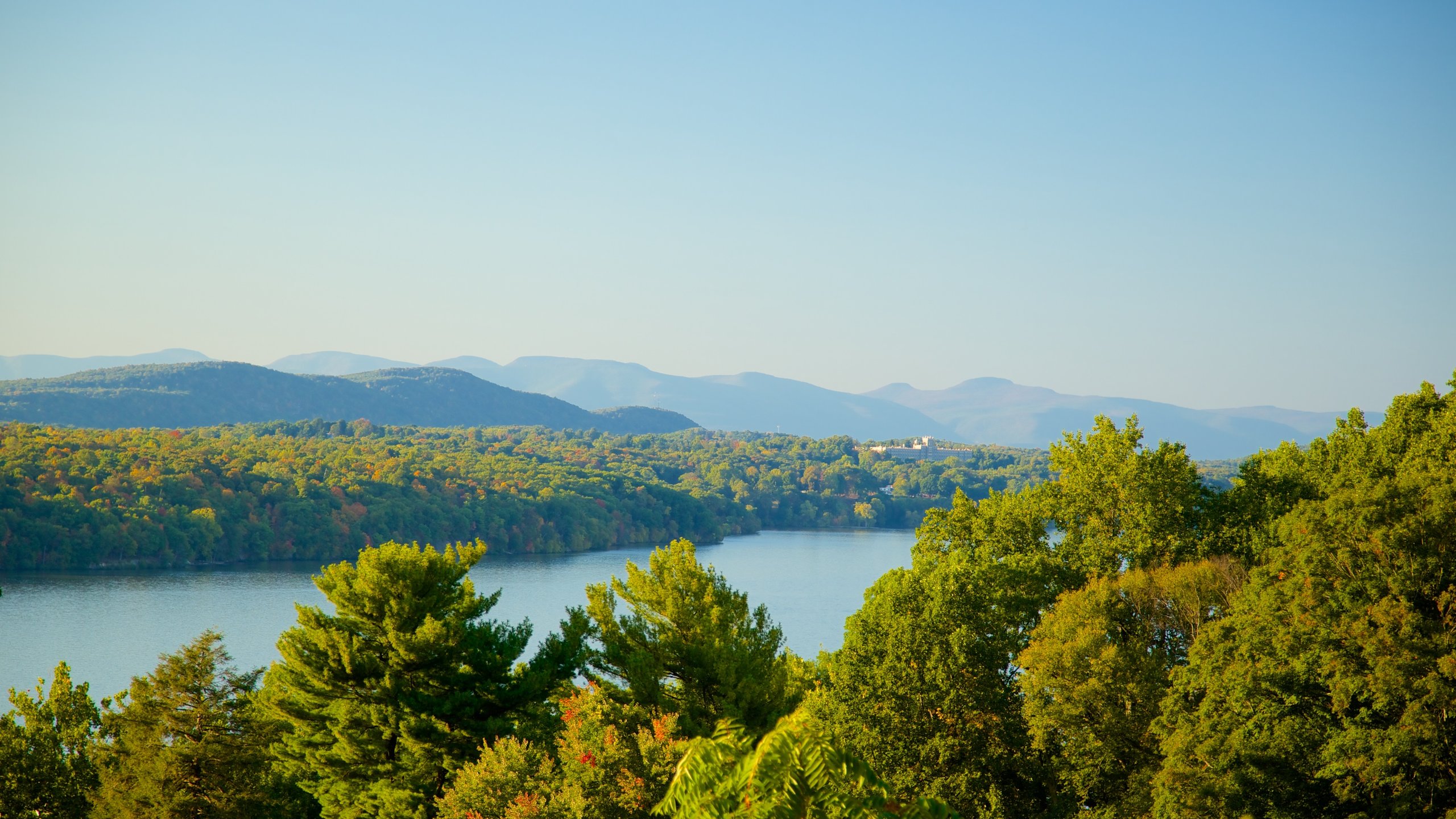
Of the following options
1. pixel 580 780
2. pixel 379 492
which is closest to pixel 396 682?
pixel 580 780

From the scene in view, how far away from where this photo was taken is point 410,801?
671 inches

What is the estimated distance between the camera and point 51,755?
53.3 feet

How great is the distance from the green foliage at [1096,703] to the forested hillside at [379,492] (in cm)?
5838

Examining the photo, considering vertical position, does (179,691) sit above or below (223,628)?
above

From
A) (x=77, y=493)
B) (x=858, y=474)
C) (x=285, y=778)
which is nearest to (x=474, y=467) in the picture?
(x=77, y=493)

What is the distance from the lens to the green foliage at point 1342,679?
46.7ft

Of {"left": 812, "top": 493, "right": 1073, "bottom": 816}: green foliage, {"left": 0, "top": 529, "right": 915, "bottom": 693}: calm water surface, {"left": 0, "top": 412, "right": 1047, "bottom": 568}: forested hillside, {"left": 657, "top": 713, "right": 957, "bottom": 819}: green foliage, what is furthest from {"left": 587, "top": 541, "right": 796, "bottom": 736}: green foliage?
{"left": 0, "top": 412, "right": 1047, "bottom": 568}: forested hillside

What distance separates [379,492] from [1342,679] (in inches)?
3021

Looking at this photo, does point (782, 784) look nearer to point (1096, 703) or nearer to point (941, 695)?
point (941, 695)

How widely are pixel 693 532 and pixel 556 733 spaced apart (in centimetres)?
8187

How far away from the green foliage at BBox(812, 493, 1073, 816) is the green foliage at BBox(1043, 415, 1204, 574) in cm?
320

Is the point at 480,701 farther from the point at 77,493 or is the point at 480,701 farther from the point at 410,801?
the point at 77,493

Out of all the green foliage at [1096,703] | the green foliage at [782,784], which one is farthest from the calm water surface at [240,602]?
the green foliage at [782,784]

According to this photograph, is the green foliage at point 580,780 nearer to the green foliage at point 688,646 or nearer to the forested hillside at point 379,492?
the green foliage at point 688,646
